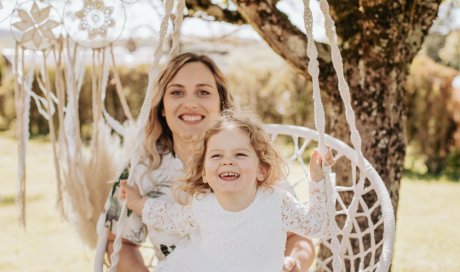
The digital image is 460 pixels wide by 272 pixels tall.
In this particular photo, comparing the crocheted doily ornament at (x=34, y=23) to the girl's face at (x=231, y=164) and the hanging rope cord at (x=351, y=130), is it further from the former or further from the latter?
the hanging rope cord at (x=351, y=130)

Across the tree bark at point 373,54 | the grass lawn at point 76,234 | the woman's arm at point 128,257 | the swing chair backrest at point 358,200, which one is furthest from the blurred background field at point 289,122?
the woman's arm at point 128,257

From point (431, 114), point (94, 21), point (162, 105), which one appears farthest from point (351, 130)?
point (431, 114)

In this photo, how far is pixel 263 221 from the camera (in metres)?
1.79

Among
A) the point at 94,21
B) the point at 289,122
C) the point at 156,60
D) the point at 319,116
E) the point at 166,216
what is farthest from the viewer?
the point at 289,122

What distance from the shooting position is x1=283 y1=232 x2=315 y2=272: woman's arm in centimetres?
196

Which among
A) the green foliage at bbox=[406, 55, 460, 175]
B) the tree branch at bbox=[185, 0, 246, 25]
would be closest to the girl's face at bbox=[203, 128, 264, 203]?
the tree branch at bbox=[185, 0, 246, 25]

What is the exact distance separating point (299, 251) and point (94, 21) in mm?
1018

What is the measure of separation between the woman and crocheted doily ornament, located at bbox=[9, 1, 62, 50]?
394 millimetres

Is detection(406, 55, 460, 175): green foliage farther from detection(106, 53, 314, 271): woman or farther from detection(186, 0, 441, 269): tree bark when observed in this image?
detection(106, 53, 314, 271): woman

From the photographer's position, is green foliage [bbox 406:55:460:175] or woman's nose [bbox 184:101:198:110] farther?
Answer: green foliage [bbox 406:55:460:175]

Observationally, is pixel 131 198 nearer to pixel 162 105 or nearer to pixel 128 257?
pixel 128 257

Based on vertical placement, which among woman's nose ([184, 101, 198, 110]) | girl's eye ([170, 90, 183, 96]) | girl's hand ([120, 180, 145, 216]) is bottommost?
girl's hand ([120, 180, 145, 216])

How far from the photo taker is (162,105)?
7.01 ft

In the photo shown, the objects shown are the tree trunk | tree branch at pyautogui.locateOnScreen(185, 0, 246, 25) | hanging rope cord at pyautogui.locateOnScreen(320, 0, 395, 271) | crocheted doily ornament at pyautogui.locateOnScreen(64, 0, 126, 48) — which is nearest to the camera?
hanging rope cord at pyautogui.locateOnScreen(320, 0, 395, 271)
